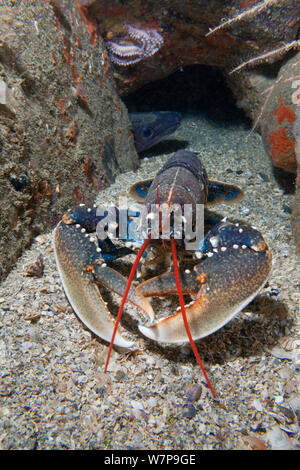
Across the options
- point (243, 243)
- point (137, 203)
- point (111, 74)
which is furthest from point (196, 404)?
point (111, 74)

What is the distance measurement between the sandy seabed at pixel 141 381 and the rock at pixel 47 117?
465 millimetres

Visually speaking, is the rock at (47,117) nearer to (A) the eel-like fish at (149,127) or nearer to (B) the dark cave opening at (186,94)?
(A) the eel-like fish at (149,127)

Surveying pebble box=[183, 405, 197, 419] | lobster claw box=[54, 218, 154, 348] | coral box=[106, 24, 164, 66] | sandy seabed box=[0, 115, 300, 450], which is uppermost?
coral box=[106, 24, 164, 66]

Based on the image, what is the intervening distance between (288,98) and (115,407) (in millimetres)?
3755

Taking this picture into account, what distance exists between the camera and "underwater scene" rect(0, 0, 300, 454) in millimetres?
1838

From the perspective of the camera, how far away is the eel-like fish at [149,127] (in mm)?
5145

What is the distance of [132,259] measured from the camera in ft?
9.84

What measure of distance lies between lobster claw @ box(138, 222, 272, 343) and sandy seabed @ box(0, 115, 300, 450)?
40cm

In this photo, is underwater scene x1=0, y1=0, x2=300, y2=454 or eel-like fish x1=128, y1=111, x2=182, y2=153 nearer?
underwater scene x1=0, y1=0, x2=300, y2=454

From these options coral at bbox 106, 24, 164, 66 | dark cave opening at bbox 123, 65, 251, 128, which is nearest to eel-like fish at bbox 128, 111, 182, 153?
coral at bbox 106, 24, 164, 66

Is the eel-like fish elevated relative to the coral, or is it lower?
lower

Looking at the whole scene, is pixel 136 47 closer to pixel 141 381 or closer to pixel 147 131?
pixel 147 131

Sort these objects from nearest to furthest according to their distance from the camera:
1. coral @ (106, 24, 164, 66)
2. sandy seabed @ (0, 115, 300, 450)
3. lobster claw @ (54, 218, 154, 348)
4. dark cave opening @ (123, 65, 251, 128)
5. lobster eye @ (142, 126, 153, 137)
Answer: sandy seabed @ (0, 115, 300, 450), lobster claw @ (54, 218, 154, 348), coral @ (106, 24, 164, 66), lobster eye @ (142, 126, 153, 137), dark cave opening @ (123, 65, 251, 128)

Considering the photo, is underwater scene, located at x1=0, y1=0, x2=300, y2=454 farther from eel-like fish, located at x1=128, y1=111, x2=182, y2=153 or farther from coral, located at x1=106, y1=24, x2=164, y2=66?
eel-like fish, located at x1=128, y1=111, x2=182, y2=153
